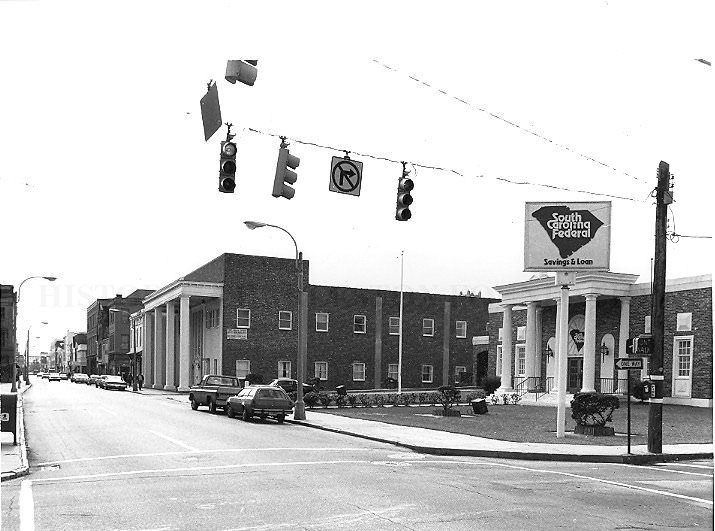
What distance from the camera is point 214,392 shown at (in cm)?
3791

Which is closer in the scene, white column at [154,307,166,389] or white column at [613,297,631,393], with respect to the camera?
white column at [613,297,631,393]

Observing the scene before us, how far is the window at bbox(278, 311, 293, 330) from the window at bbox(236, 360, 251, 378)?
381cm

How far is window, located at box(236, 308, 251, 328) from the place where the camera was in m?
62.6

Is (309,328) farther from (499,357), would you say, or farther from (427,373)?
(499,357)

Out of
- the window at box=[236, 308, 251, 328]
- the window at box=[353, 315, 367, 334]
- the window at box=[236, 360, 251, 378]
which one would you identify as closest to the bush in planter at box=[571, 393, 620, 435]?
the window at box=[236, 360, 251, 378]

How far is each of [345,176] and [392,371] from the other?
53968mm

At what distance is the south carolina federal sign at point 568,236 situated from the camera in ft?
87.9

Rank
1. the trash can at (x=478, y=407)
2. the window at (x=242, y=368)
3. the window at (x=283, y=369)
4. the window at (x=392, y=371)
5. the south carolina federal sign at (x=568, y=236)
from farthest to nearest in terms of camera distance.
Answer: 1. the window at (x=392, y=371)
2. the window at (x=283, y=369)
3. the window at (x=242, y=368)
4. the trash can at (x=478, y=407)
5. the south carolina federal sign at (x=568, y=236)

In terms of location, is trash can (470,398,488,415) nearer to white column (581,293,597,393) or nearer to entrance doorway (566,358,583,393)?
white column (581,293,597,393)

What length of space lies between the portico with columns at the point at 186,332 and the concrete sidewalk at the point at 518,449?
37856mm

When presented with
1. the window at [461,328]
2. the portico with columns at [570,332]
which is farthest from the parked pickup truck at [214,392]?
the window at [461,328]

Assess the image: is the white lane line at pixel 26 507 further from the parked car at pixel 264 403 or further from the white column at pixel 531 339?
the white column at pixel 531 339

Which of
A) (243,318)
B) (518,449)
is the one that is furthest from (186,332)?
(518,449)

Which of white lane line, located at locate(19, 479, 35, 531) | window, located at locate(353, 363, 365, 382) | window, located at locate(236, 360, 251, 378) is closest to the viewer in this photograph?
white lane line, located at locate(19, 479, 35, 531)
